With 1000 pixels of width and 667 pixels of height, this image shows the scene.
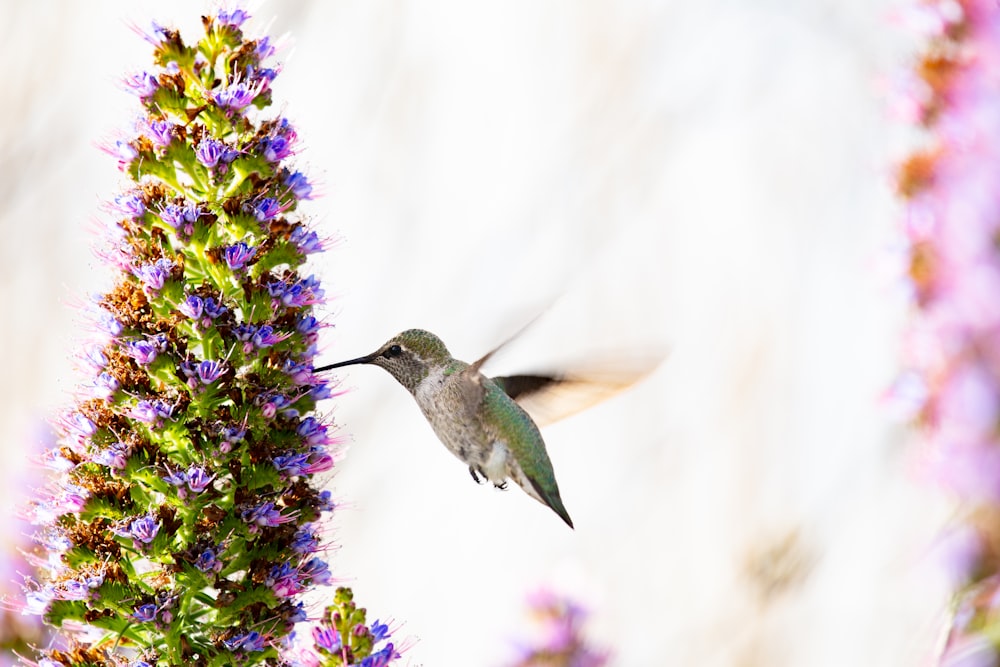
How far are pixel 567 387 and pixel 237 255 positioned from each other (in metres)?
1.83

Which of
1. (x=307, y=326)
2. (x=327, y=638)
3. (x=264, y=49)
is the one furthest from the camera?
(x=264, y=49)

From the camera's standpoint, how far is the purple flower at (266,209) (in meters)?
2.94

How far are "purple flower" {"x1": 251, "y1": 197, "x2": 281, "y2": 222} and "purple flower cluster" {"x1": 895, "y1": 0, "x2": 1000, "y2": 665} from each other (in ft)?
5.01

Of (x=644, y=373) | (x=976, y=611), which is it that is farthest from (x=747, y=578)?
(x=976, y=611)

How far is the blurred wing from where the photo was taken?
161 inches

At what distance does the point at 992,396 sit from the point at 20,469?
9.72 ft

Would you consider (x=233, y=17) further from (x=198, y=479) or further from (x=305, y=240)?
(x=198, y=479)

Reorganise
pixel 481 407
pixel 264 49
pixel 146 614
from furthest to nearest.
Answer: pixel 481 407 < pixel 264 49 < pixel 146 614

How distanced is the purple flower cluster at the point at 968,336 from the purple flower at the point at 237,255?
1.54 metres

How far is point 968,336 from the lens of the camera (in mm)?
1440

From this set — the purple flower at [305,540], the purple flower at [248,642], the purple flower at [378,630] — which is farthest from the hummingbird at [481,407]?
the purple flower at [378,630]

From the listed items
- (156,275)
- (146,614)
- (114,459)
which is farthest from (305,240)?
(146,614)

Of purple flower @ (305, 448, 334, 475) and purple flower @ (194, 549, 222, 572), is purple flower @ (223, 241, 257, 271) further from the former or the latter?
purple flower @ (194, 549, 222, 572)

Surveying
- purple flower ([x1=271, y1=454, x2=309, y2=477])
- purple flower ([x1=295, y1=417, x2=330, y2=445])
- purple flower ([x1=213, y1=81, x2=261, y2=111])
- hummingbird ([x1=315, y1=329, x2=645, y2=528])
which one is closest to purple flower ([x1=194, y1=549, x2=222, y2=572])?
purple flower ([x1=271, y1=454, x2=309, y2=477])
